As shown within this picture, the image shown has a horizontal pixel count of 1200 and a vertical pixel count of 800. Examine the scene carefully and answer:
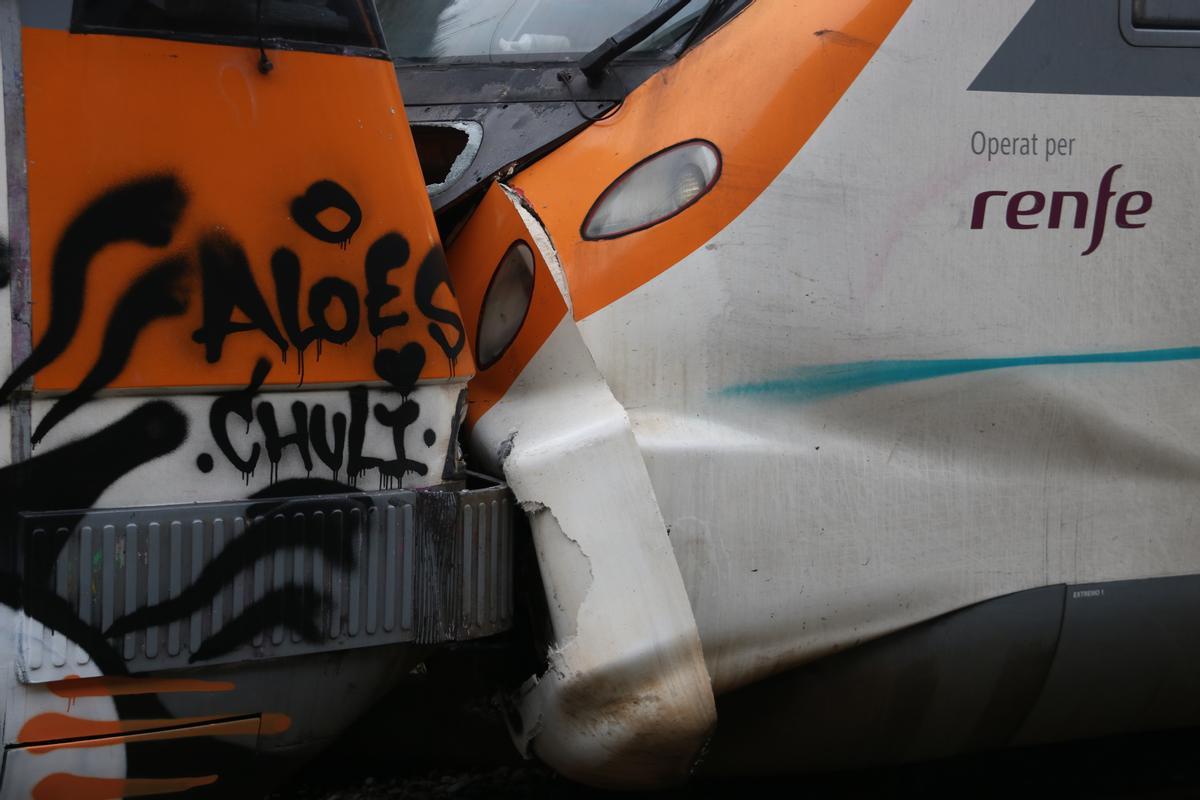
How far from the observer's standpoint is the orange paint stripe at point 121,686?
6.60 feet

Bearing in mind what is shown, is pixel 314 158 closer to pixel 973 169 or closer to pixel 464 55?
pixel 464 55

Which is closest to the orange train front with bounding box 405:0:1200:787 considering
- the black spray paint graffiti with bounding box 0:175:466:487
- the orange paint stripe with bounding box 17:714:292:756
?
the black spray paint graffiti with bounding box 0:175:466:487

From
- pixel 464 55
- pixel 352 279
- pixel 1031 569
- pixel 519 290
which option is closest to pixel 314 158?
pixel 352 279

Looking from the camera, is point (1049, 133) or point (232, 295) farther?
point (1049, 133)

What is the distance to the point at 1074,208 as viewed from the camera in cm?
260

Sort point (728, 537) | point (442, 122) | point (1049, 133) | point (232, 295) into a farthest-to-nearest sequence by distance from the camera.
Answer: point (442, 122) → point (1049, 133) → point (728, 537) → point (232, 295)

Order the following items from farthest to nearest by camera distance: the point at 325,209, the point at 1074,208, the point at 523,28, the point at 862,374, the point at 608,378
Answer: the point at 523,28 → the point at 1074,208 → the point at 862,374 → the point at 608,378 → the point at 325,209

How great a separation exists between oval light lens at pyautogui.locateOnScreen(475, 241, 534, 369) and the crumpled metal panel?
367 millimetres

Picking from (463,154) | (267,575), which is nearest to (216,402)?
(267,575)

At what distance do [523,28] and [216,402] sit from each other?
1.24 meters

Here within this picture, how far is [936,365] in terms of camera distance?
254 centimetres

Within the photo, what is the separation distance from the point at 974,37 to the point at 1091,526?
104 centimetres

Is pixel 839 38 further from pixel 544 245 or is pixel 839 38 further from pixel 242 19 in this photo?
pixel 242 19

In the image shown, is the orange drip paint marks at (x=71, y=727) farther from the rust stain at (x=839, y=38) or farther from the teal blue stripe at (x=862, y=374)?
the rust stain at (x=839, y=38)
